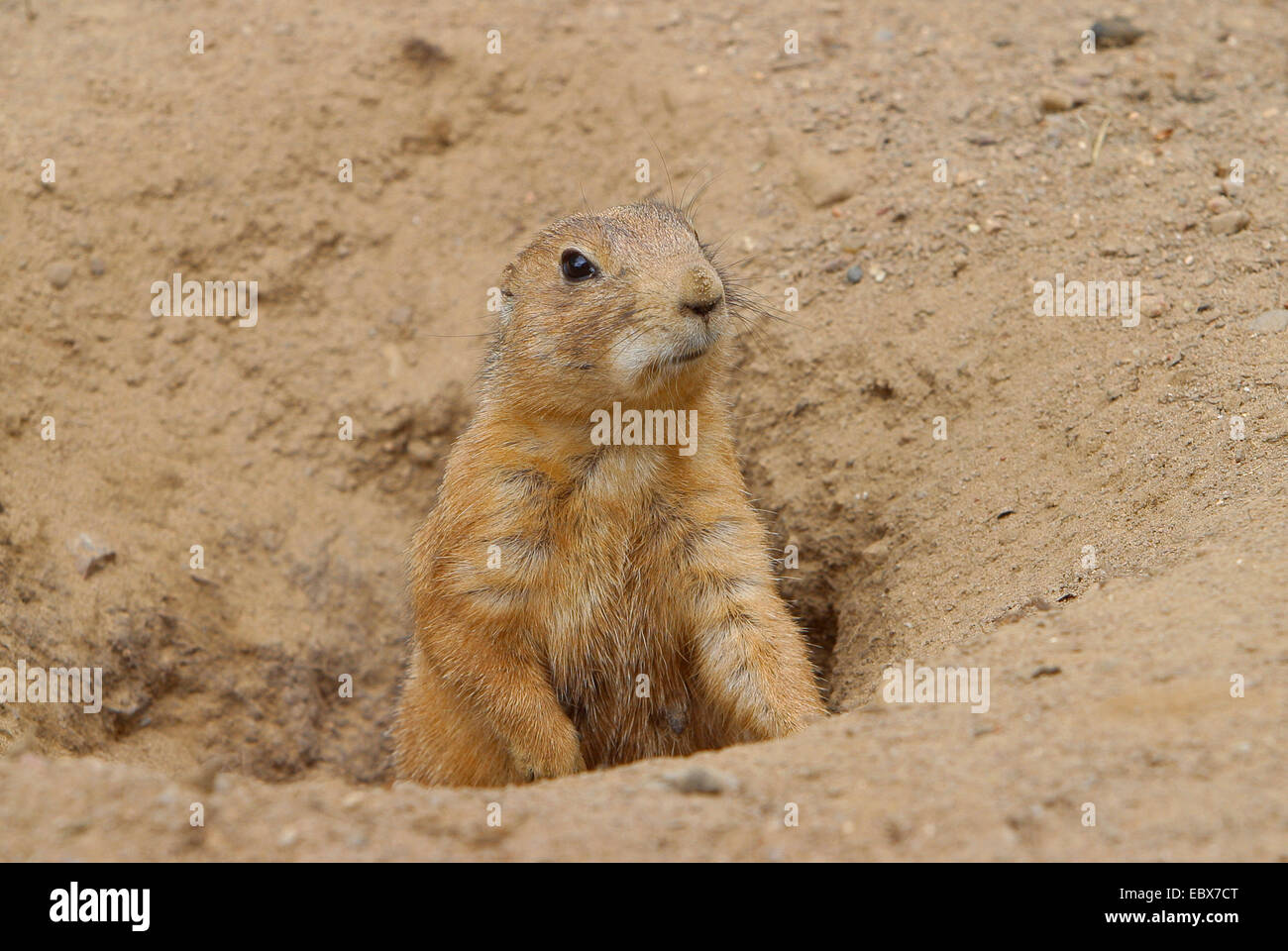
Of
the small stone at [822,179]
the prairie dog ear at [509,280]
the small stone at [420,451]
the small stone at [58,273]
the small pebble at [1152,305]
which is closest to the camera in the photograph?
the prairie dog ear at [509,280]

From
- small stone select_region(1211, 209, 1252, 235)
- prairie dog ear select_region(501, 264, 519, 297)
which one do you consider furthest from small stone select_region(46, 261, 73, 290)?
small stone select_region(1211, 209, 1252, 235)

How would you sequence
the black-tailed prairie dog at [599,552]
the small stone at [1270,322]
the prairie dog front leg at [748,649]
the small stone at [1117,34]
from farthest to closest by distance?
1. the small stone at [1117,34]
2. the small stone at [1270,322]
3. the prairie dog front leg at [748,649]
4. the black-tailed prairie dog at [599,552]

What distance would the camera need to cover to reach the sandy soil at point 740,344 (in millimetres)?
5098

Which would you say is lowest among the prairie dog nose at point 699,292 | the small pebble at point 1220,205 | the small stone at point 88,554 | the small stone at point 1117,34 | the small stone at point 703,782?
the small stone at point 703,782

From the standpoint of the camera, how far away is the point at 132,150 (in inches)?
318

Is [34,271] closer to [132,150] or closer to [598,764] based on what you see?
[132,150]

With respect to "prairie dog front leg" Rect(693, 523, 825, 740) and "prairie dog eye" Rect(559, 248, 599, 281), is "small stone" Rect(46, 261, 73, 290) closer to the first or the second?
"prairie dog eye" Rect(559, 248, 599, 281)

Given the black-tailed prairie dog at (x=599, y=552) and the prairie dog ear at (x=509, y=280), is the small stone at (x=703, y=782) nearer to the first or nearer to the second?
the black-tailed prairie dog at (x=599, y=552)

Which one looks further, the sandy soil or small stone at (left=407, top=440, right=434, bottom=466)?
small stone at (left=407, top=440, right=434, bottom=466)

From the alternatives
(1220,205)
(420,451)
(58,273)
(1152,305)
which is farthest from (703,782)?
(58,273)

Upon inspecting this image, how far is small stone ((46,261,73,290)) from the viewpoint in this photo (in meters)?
7.70

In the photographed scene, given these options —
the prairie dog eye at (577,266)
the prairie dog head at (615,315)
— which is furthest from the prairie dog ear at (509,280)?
the prairie dog eye at (577,266)

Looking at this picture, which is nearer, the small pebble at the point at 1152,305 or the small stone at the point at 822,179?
the small pebble at the point at 1152,305

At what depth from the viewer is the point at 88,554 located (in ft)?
22.9
